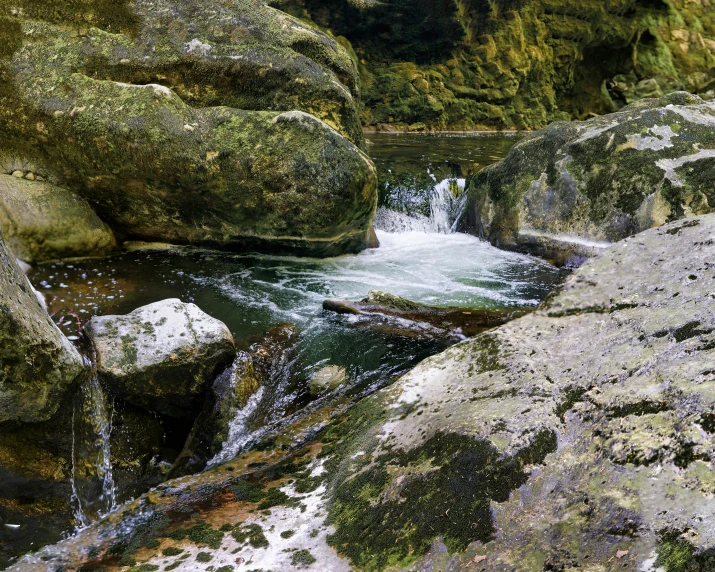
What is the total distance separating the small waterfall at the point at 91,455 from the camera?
10.4 feet

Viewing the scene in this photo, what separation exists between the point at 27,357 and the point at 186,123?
144 inches

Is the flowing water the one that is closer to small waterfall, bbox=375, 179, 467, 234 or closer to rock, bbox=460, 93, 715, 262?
small waterfall, bbox=375, 179, 467, 234

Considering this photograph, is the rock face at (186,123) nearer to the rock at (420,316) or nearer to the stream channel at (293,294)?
the stream channel at (293,294)

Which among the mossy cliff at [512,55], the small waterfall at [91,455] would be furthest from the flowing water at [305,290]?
the mossy cliff at [512,55]

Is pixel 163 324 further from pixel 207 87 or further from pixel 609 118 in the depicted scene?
pixel 609 118

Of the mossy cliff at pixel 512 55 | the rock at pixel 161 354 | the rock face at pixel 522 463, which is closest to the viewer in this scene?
the rock face at pixel 522 463

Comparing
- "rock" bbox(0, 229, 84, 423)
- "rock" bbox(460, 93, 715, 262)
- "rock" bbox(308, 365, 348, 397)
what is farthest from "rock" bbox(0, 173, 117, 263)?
"rock" bbox(460, 93, 715, 262)

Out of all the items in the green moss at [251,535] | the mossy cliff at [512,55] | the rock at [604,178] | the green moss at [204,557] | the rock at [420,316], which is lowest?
the green moss at [204,557]

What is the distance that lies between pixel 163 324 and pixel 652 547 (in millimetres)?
3193

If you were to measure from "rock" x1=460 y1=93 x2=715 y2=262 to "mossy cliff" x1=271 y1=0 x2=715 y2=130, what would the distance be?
10.6m

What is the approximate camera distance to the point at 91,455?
3318 millimetres

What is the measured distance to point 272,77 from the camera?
6516mm

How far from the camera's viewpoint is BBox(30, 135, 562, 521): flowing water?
3.71m

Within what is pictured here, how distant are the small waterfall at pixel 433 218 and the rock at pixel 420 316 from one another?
3.75m
